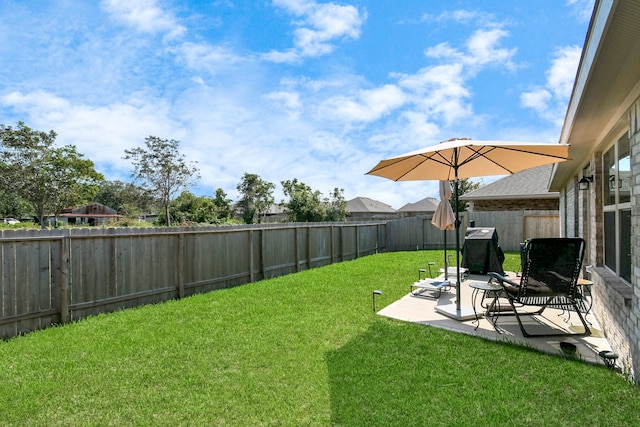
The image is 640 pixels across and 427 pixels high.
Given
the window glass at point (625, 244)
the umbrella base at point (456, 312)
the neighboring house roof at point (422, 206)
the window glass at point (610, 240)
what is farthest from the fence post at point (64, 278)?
the neighboring house roof at point (422, 206)

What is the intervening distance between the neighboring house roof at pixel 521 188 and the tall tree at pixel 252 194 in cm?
3150

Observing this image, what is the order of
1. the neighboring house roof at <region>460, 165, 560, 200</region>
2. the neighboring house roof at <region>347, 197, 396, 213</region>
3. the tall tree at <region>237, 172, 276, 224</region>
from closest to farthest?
the neighboring house roof at <region>460, 165, 560, 200</region> → the tall tree at <region>237, 172, 276, 224</region> → the neighboring house roof at <region>347, 197, 396, 213</region>

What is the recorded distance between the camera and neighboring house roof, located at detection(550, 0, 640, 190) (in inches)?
69.6

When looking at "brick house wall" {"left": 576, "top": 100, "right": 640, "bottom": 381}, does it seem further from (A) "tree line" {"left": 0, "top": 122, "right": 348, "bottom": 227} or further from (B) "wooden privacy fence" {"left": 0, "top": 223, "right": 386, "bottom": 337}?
(A) "tree line" {"left": 0, "top": 122, "right": 348, "bottom": 227}

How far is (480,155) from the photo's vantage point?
16.0ft

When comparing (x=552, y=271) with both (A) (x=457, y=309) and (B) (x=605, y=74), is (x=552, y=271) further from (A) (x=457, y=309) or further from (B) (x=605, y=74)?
(B) (x=605, y=74)

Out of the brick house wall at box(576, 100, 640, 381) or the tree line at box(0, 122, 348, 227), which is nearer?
the brick house wall at box(576, 100, 640, 381)

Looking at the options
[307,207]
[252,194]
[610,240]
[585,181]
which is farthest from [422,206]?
[610,240]

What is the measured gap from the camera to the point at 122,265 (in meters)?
5.62

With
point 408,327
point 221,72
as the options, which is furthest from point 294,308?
point 221,72

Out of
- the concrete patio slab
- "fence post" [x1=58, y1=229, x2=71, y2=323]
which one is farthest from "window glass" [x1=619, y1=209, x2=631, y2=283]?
"fence post" [x1=58, y1=229, x2=71, y2=323]

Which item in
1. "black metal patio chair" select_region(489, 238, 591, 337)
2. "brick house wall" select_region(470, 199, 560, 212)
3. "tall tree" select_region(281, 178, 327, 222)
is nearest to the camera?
"black metal patio chair" select_region(489, 238, 591, 337)

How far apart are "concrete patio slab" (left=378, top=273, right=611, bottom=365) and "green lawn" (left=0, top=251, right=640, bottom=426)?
0.78 feet

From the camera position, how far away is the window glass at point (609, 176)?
4.07m
